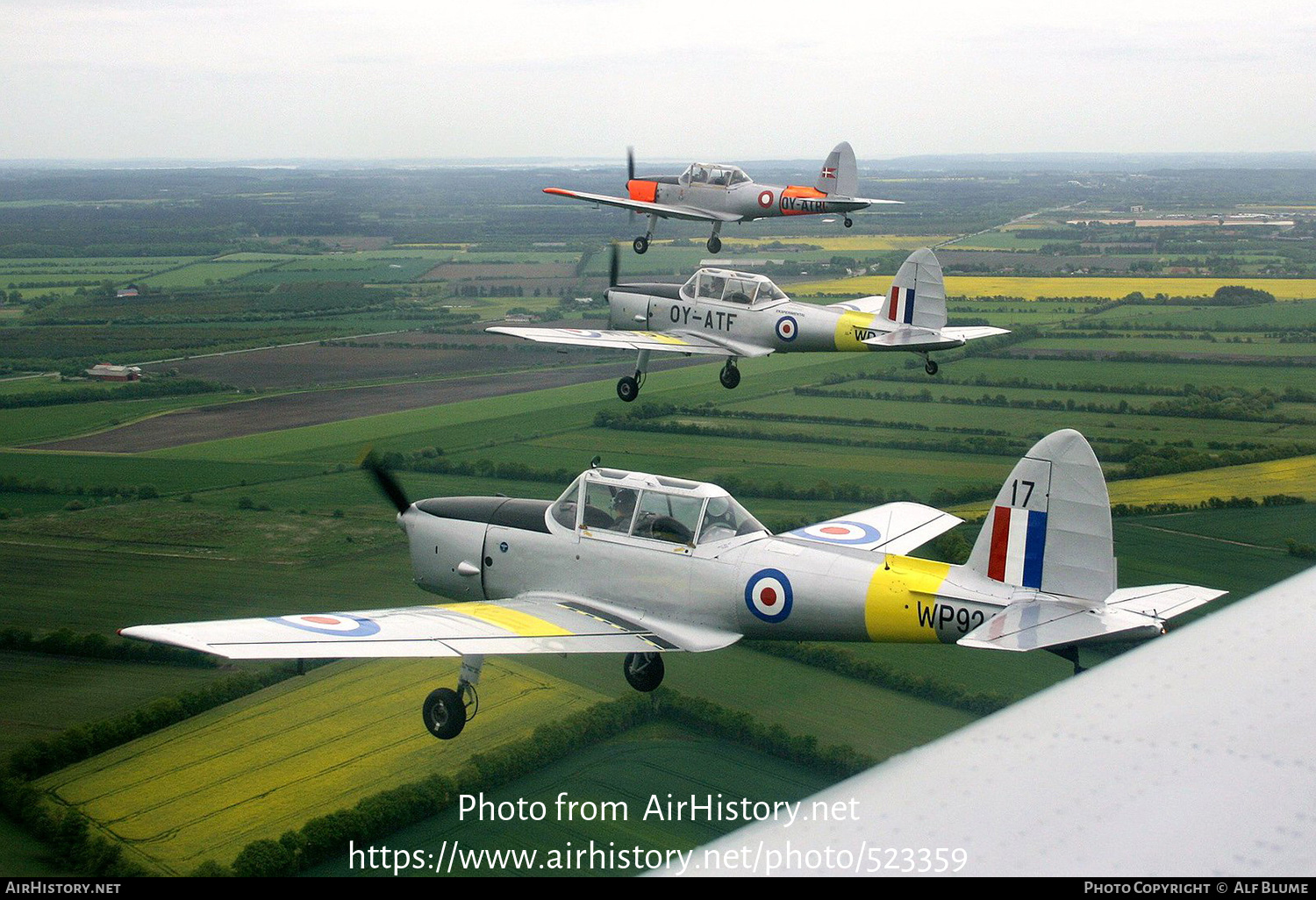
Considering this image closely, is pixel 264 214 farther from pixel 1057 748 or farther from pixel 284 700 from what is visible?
pixel 1057 748

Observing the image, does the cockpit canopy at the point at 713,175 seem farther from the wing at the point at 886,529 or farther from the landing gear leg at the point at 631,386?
the wing at the point at 886,529

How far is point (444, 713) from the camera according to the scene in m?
17.3

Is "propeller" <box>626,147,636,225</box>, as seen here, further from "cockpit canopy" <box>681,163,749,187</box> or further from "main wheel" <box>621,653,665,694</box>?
"main wheel" <box>621,653,665,694</box>

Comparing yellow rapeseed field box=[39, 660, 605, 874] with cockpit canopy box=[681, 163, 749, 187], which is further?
cockpit canopy box=[681, 163, 749, 187]

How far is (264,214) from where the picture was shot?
8344 centimetres

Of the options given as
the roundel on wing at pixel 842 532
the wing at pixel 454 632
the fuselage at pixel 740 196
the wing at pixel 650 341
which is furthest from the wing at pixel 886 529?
the fuselage at pixel 740 196

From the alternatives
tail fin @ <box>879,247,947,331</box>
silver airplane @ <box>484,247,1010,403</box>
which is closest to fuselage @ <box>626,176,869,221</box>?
silver airplane @ <box>484,247,1010,403</box>

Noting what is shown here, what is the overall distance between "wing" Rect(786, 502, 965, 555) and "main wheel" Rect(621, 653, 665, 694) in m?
3.27

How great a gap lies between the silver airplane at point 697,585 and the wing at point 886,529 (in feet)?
0.23

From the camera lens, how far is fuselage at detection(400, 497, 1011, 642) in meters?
16.3

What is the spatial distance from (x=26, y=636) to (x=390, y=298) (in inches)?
1003

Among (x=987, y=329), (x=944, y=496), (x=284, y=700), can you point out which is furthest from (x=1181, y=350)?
(x=284, y=700)

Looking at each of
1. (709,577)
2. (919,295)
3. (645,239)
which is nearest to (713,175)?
(645,239)
